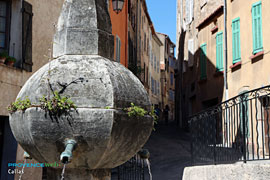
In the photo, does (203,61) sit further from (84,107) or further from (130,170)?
(84,107)

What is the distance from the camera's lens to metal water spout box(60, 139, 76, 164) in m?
3.14

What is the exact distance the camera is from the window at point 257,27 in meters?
13.1

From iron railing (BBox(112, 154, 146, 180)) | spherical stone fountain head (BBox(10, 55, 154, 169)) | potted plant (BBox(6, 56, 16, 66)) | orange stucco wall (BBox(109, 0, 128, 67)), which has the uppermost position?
orange stucco wall (BBox(109, 0, 128, 67))

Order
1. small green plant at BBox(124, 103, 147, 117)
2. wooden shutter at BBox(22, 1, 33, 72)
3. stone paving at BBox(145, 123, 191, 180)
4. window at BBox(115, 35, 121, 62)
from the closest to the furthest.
Result: small green plant at BBox(124, 103, 147, 117)
wooden shutter at BBox(22, 1, 33, 72)
stone paving at BBox(145, 123, 191, 180)
window at BBox(115, 35, 121, 62)

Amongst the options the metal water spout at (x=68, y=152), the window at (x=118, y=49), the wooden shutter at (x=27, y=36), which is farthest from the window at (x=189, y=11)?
the metal water spout at (x=68, y=152)

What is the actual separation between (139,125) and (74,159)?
716 mm

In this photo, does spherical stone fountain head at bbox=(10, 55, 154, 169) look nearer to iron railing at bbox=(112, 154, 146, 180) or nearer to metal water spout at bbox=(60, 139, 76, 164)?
metal water spout at bbox=(60, 139, 76, 164)

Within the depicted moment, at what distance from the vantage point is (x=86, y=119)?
3445 millimetres

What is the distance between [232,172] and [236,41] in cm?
947

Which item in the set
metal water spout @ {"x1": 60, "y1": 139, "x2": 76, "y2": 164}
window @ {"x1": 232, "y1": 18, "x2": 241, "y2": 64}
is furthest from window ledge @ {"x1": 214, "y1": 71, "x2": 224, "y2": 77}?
metal water spout @ {"x1": 60, "y1": 139, "x2": 76, "y2": 164}

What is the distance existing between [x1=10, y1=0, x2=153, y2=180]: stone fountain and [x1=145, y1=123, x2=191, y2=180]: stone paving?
26.2ft

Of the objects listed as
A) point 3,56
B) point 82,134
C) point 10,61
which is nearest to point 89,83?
point 82,134

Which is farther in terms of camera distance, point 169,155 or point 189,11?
point 189,11

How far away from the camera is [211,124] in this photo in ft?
28.0
